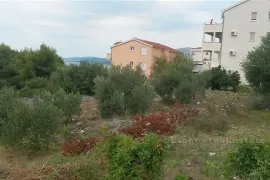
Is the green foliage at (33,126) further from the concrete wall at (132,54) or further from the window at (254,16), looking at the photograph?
the concrete wall at (132,54)

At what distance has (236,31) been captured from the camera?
38438 mm

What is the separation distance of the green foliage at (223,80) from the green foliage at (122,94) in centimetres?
1548

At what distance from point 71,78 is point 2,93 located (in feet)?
52.7

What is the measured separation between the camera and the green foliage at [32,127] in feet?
34.0

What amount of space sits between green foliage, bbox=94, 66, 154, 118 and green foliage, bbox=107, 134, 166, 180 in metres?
8.95

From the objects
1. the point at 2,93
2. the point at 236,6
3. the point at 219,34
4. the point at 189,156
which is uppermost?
the point at 236,6

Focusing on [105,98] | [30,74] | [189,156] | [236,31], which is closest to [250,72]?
[105,98]

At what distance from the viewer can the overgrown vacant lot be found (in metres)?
6.10

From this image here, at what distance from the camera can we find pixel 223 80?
95.8ft

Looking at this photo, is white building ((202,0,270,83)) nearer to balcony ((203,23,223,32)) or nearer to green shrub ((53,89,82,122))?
balcony ((203,23,223,32))

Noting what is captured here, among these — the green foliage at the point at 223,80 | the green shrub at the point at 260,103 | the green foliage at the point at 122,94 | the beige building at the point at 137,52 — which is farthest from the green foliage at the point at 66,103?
the beige building at the point at 137,52

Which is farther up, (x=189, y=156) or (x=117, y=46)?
(x=117, y=46)

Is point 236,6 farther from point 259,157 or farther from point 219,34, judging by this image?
point 259,157

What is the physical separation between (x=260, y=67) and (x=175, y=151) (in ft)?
33.6
